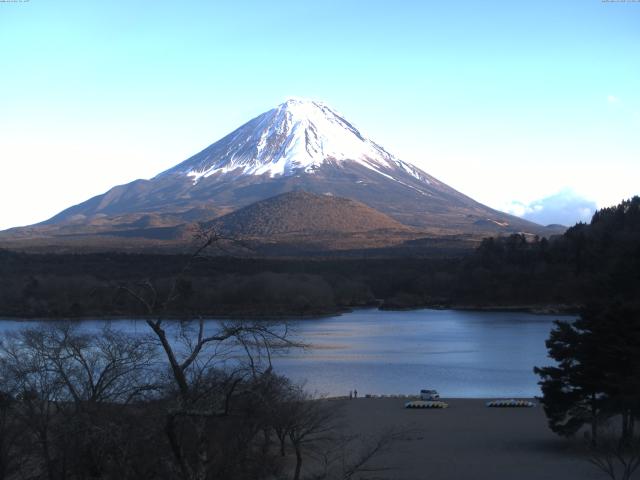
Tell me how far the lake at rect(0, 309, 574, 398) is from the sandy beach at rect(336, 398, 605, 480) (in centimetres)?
244

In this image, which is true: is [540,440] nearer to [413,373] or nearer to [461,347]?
[413,373]

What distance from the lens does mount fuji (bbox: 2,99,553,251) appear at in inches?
4284

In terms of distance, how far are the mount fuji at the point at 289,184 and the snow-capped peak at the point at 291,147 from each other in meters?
0.15

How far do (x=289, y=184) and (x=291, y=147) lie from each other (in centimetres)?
1345

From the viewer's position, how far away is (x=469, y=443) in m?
14.3

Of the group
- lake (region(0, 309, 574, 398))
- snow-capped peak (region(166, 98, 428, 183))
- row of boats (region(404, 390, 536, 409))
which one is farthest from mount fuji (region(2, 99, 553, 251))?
row of boats (region(404, 390, 536, 409))

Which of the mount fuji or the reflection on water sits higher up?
the mount fuji

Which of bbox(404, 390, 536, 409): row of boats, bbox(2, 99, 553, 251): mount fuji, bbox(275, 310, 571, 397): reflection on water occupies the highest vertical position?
bbox(2, 99, 553, 251): mount fuji

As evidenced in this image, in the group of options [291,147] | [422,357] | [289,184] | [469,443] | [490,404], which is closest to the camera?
[469,443]

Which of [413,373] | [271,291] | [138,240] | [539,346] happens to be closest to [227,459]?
[413,373]

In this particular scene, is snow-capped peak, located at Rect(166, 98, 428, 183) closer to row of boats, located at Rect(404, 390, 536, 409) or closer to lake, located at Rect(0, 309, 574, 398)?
lake, located at Rect(0, 309, 574, 398)

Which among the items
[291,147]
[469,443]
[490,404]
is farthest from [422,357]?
[291,147]

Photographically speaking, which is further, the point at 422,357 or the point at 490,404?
the point at 422,357

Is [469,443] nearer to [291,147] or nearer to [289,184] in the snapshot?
[289,184]
